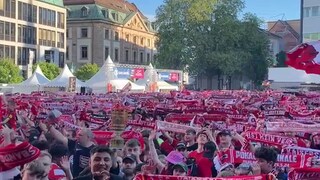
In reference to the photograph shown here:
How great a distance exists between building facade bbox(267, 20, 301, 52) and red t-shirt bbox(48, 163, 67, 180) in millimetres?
103748

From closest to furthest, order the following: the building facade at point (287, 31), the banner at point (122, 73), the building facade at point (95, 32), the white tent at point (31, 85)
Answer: the banner at point (122, 73) → the white tent at point (31, 85) → the building facade at point (95, 32) → the building facade at point (287, 31)

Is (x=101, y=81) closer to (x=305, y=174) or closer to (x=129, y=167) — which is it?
(x=129, y=167)

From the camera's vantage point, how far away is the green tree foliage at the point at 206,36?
70.0 metres

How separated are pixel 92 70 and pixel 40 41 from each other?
9.50 metres

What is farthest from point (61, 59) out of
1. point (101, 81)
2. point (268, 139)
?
point (268, 139)

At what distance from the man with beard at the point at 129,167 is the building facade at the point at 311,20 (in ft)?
202

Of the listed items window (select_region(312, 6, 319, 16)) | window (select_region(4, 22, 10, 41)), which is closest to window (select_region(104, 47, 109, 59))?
window (select_region(4, 22, 10, 41))

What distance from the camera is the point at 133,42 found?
10356 cm

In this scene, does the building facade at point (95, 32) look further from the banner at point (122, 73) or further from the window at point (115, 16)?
the banner at point (122, 73)

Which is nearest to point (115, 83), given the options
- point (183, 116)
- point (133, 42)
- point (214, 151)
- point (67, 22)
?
point (183, 116)

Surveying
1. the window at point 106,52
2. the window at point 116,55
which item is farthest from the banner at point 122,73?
the window at point 116,55

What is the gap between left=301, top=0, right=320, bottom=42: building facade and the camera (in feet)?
221

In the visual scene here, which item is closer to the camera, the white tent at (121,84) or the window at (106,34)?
the white tent at (121,84)

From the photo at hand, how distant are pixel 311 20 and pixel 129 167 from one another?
6349cm
